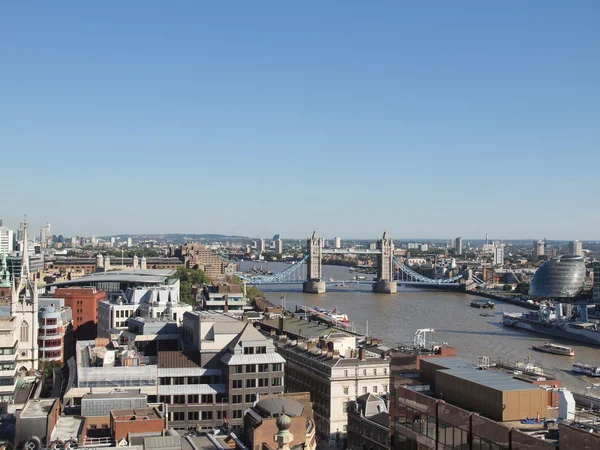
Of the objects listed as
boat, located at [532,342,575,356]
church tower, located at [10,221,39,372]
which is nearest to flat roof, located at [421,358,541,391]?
church tower, located at [10,221,39,372]

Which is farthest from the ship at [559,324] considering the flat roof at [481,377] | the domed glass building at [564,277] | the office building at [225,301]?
the flat roof at [481,377]

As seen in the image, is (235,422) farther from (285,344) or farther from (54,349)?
(54,349)

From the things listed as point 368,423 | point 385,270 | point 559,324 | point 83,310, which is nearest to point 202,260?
point 385,270

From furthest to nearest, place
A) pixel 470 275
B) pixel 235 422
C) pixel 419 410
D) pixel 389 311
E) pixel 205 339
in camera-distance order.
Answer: pixel 470 275 → pixel 389 311 → pixel 205 339 → pixel 235 422 → pixel 419 410

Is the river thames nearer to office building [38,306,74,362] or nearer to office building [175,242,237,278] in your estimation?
office building [175,242,237,278]

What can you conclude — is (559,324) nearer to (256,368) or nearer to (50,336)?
(50,336)

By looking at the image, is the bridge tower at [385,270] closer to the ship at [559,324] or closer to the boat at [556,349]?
the ship at [559,324]

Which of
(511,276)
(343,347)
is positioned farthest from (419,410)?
(511,276)
